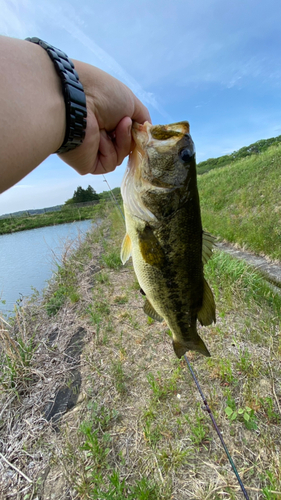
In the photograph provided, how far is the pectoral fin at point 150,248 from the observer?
1711 millimetres

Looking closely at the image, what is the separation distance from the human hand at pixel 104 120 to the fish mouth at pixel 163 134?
0.51 ft

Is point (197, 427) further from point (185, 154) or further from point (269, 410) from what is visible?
point (185, 154)

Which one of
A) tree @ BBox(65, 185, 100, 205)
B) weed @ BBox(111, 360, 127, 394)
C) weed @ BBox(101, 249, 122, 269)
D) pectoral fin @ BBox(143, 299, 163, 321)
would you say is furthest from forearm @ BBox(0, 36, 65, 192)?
tree @ BBox(65, 185, 100, 205)

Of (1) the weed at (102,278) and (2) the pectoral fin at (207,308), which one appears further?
(1) the weed at (102,278)

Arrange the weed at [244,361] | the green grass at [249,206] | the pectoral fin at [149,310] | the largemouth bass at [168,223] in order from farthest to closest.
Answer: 1. the green grass at [249,206]
2. the weed at [244,361]
3. the pectoral fin at [149,310]
4. the largemouth bass at [168,223]

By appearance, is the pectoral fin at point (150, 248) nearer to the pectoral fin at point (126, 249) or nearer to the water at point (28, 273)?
the pectoral fin at point (126, 249)

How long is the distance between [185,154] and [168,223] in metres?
0.46

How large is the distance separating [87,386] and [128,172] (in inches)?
120

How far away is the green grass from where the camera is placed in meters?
8.69

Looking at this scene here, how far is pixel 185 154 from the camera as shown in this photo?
1571mm

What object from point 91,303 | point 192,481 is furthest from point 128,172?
point 91,303

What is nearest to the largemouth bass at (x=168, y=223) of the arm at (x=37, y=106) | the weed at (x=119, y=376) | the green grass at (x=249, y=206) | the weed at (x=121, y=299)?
the arm at (x=37, y=106)

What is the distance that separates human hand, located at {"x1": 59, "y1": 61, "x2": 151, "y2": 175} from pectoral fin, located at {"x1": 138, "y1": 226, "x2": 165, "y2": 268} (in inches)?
25.0

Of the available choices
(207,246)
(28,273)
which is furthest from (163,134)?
(28,273)
